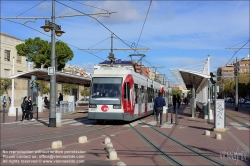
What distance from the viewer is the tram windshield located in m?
19.5

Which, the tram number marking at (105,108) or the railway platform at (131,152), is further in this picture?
the tram number marking at (105,108)

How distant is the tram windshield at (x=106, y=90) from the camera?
1949 centimetres

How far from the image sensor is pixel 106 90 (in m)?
19.8

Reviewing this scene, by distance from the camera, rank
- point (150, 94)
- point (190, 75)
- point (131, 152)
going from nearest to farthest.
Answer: point (131, 152) → point (190, 75) → point (150, 94)

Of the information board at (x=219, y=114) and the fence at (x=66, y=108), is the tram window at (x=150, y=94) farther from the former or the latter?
the information board at (x=219, y=114)

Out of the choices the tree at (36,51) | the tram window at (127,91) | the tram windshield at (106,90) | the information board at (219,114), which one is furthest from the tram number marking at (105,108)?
the tree at (36,51)

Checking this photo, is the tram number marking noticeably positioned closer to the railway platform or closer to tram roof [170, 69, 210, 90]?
the railway platform

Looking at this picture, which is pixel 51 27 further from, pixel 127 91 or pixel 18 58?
pixel 18 58

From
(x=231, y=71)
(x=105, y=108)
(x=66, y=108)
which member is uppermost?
(x=231, y=71)

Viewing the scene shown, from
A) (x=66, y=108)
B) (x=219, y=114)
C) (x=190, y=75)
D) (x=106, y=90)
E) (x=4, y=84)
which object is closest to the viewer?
(x=219, y=114)

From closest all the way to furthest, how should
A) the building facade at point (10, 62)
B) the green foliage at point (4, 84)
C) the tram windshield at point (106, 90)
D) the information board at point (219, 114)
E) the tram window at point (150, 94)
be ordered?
1. the information board at point (219, 114)
2. the tram windshield at point (106, 90)
3. the tram window at point (150, 94)
4. the green foliage at point (4, 84)
5. the building facade at point (10, 62)

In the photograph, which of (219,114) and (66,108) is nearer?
(219,114)

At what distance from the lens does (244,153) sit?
1098cm

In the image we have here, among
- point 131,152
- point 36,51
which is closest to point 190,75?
point 131,152
